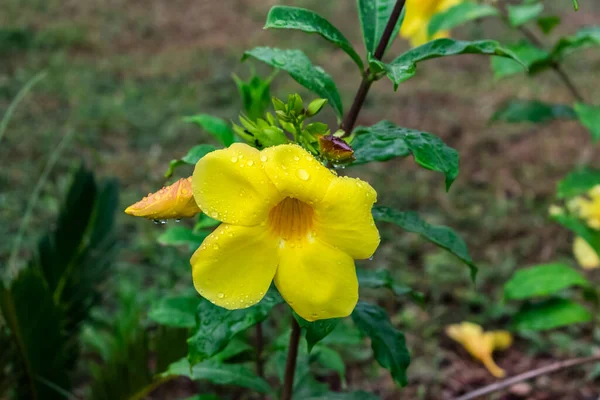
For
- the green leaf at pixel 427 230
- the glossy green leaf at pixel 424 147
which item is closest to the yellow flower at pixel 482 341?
the green leaf at pixel 427 230

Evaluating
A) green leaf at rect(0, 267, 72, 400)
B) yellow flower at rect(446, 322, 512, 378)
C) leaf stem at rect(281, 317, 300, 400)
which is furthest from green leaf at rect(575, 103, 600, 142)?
green leaf at rect(0, 267, 72, 400)

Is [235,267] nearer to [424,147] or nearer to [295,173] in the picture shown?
[295,173]

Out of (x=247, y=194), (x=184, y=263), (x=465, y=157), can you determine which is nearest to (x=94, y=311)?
(x=184, y=263)

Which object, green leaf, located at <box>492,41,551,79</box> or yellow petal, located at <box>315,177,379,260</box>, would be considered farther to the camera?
green leaf, located at <box>492,41,551,79</box>

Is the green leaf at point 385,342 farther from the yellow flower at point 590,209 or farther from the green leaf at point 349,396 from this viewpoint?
the yellow flower at point 590,209

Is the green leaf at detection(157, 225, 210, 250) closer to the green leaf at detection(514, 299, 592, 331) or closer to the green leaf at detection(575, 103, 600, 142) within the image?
the green leaf at detection(514, 299, 592, 331)

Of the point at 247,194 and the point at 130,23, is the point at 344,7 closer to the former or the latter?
the point at 130,23
